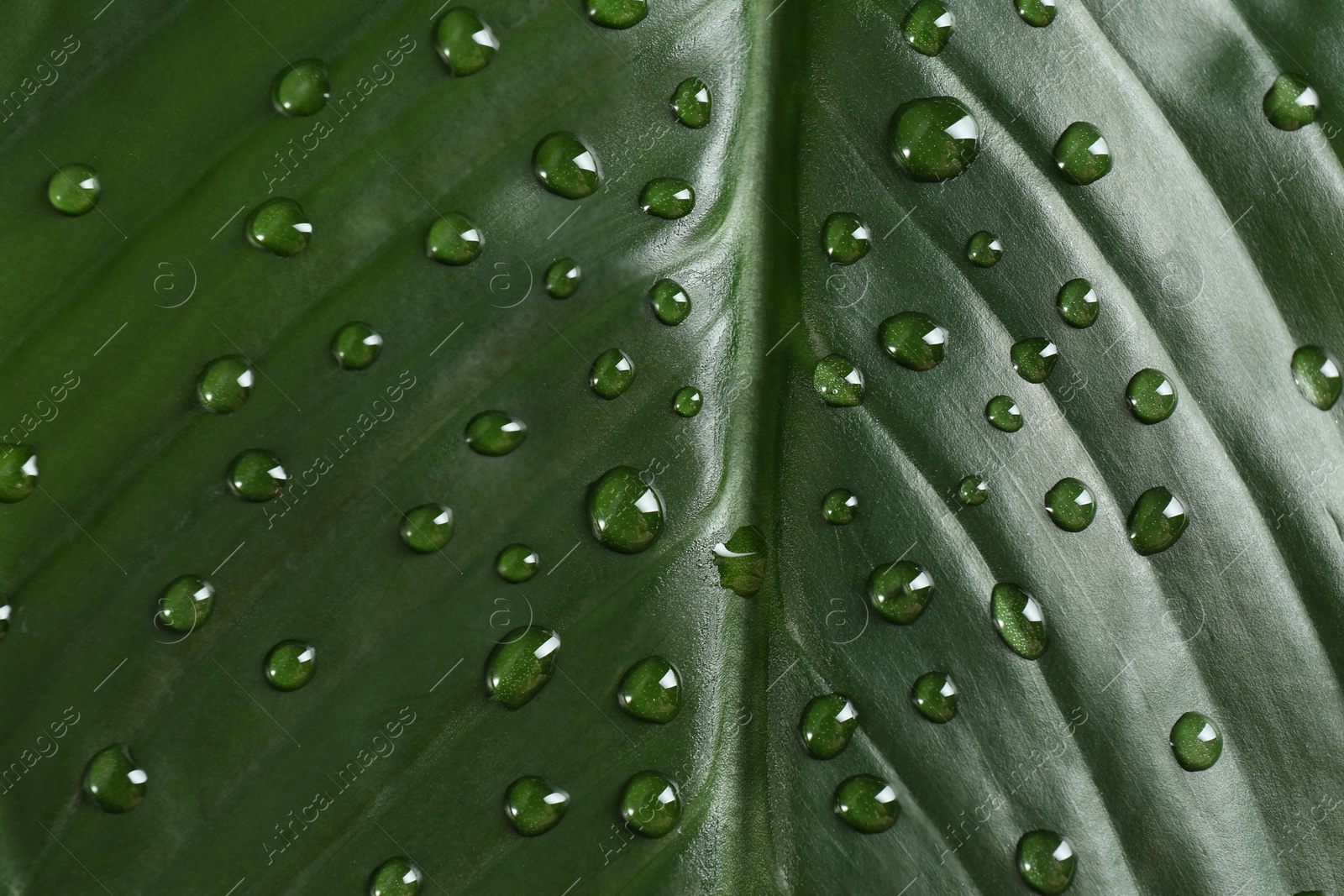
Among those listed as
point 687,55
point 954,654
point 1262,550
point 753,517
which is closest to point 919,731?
point 954,654

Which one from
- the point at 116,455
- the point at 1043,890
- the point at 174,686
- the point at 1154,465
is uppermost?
the point at 116,455

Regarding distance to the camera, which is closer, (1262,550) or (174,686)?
(174,686)

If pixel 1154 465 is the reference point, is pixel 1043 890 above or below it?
below

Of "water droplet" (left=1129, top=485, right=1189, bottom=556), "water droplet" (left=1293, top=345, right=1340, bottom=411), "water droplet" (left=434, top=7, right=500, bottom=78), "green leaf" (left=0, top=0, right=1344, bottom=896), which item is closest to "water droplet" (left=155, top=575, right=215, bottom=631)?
"green leaf" (left=0, top=0, right=1344, bottom=896)

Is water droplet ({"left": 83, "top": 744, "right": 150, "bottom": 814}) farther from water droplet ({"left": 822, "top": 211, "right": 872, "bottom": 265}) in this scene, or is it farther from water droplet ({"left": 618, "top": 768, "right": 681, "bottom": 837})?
water droplet ({"left": 822, "top": 211, "right": 872, "bottom": 265})

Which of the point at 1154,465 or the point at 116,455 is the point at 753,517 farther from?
the point at 116,455
